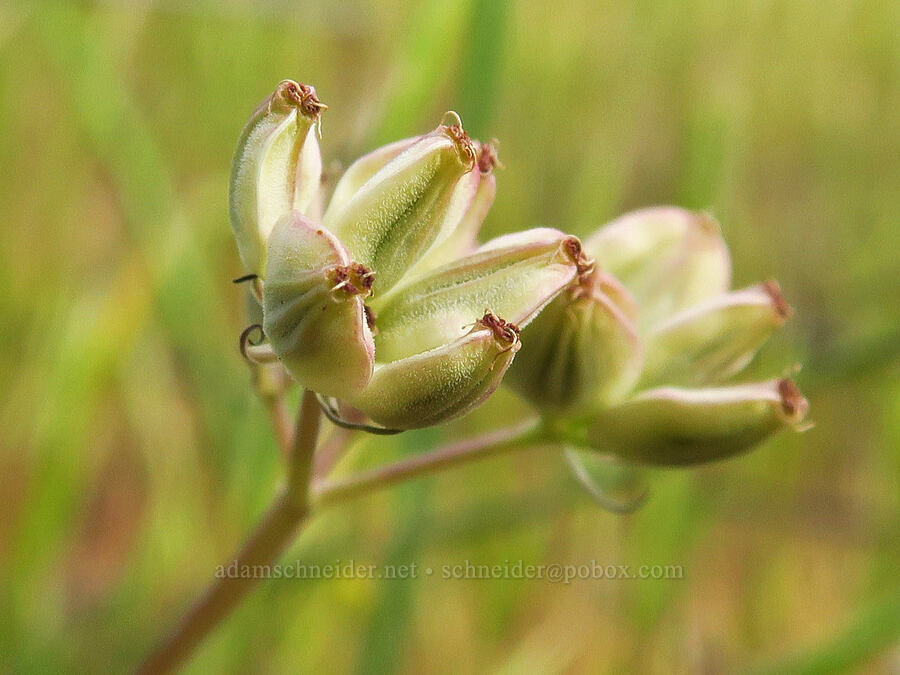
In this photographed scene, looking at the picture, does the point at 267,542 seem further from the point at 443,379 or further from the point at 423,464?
the point at 443,379

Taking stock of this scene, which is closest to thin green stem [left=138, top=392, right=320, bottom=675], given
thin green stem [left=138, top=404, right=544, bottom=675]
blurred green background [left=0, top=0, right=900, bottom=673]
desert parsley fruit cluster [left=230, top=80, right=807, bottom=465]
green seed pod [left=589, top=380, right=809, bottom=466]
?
thin green stem [left=138, top=404, right=544, bottom=675]

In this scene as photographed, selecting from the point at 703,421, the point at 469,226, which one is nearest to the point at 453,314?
the point at 469,226

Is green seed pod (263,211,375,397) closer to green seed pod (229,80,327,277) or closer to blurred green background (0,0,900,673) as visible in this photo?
green seed pod (229,80,327,277)

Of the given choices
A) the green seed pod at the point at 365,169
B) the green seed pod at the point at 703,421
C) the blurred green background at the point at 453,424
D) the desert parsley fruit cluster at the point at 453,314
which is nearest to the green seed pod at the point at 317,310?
the desert parsley fruit cluster at the point at 453,314

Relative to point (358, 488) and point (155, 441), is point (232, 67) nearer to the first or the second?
point (155, 441)

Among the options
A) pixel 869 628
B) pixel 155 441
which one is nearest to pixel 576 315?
pixel 869 628

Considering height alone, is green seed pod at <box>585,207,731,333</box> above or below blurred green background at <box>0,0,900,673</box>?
above

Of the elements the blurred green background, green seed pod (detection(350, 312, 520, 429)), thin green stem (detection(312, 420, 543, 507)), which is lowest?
the blurred green background
